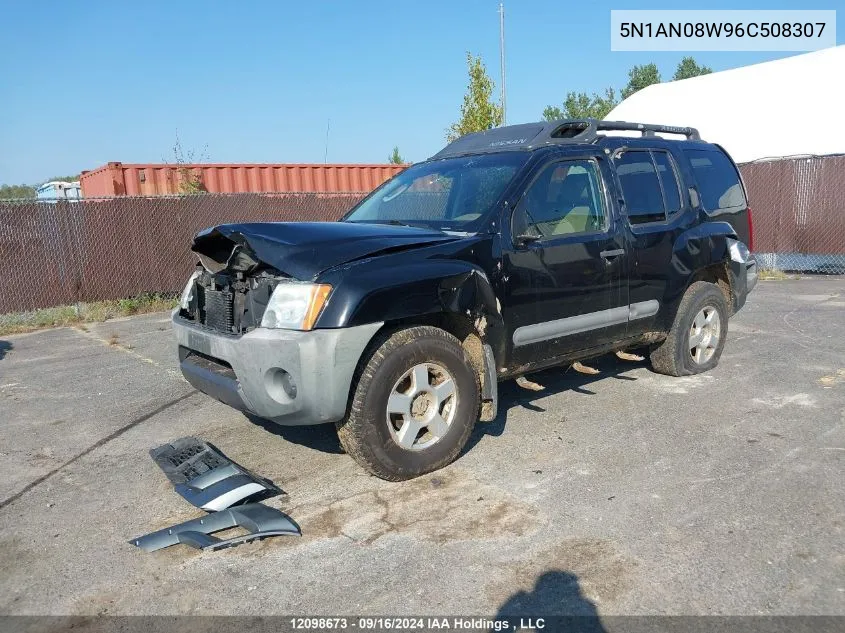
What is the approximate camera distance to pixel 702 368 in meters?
6.17

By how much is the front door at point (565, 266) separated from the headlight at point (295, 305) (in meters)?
1.30

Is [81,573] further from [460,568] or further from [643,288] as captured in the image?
[643,288]

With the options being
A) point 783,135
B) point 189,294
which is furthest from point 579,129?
point 783,135

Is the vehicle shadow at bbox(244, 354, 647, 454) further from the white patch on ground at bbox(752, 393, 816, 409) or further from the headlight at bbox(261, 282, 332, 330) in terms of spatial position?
the white patch on ground at bbox(752, 393, 816, 409)

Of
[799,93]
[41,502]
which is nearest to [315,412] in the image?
[41,502]

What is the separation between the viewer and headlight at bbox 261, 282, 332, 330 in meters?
3.60

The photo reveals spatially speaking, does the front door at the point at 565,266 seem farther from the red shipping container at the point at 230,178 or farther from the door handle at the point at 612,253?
the red shipping container at the point at 230,178

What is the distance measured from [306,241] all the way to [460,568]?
1.90 metres

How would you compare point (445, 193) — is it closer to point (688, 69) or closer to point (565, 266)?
point (565, 266)

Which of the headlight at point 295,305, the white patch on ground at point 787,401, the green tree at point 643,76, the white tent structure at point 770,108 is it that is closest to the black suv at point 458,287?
the headlight at point 295,305

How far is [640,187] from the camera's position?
5363mm

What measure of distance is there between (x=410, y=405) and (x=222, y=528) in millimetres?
1188

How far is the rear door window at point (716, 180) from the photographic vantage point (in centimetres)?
597

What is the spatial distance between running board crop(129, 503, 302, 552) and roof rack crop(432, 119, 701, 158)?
9.92ft
